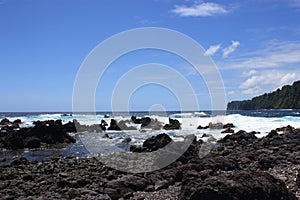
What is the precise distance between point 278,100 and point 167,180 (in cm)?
11708

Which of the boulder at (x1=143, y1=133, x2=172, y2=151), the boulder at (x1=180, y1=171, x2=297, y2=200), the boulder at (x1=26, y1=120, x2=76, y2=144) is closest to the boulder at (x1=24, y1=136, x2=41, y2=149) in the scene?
the boulder at (x1=26, y1=120, x2=76, y2=144)

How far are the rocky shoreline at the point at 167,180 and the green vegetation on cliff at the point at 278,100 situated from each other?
101178 mm

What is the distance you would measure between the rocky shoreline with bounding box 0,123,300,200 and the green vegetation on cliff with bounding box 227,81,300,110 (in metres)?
101

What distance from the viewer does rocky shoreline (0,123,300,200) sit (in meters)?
6.17

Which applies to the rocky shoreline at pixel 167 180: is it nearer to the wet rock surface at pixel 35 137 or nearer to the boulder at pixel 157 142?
the boulder at pixel 157 142

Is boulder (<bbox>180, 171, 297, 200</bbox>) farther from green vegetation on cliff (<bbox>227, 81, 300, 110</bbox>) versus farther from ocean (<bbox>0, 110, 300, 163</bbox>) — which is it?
green vegetation on cliff (<bbox>227, 81, 300, 110</bbox>)

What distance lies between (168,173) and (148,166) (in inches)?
119

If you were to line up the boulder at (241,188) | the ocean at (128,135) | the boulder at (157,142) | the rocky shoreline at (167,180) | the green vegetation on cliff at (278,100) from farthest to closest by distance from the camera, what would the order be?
the green vegetation on cliff at (278,100)
the ocean at (128,135)
the boulder at (157,142)
the rocky shoreline at (167,180)
the boulder at (241,188)

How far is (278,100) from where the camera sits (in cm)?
11950

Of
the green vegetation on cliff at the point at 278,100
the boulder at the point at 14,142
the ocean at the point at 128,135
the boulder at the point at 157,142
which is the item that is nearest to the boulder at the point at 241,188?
the boulder at the point at 157,142

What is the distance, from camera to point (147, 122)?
145ft

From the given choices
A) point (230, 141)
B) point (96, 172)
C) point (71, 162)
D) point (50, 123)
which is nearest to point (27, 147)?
point (50, 123)

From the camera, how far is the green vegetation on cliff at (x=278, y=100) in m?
110

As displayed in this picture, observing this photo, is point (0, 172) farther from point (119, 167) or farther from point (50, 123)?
point (50, 123)
